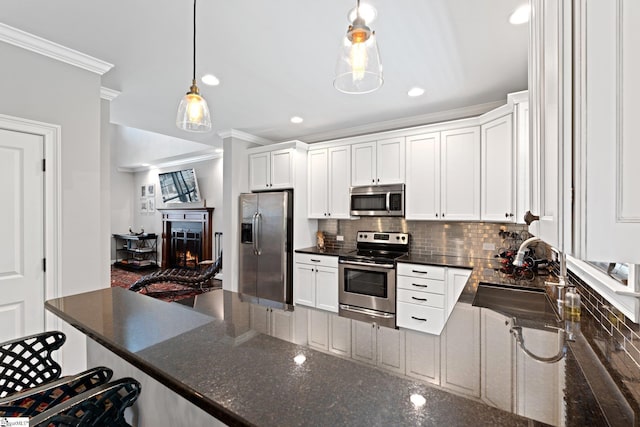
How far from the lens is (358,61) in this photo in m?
1.15

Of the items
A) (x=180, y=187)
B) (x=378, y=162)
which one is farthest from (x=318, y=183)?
(x=180, y=187)

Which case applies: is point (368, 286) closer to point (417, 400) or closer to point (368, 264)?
point (368, 264)

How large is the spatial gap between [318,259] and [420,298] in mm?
1342

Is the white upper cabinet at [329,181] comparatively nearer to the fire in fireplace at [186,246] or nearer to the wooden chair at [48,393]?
the wooden chair at [48,393]

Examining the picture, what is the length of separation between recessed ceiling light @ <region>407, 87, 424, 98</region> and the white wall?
8.98ft

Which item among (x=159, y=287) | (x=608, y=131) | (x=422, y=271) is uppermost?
(x=608, y=131)

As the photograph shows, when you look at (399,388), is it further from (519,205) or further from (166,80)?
(166,80)

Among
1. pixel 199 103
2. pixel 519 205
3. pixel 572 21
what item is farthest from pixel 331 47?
A: pixel 519 205

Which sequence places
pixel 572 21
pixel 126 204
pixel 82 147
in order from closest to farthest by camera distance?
pixel 572 21 → pixel 82 147 → pixel 126 204

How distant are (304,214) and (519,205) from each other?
2.56 m

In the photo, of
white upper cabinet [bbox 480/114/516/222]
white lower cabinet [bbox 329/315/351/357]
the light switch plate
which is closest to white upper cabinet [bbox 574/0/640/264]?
white lower cabinet [bbox 329/315/351/357]

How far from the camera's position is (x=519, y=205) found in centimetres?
262

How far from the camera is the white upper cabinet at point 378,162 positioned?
3.56 metres

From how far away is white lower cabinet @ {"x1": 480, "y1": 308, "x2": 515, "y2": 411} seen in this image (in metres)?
0.64
